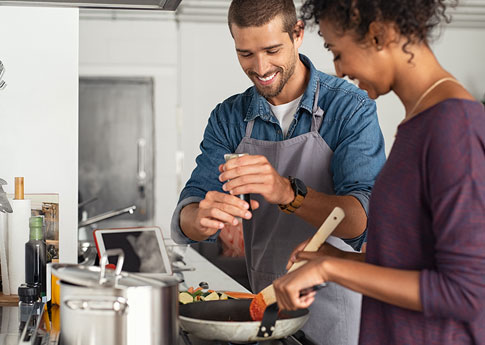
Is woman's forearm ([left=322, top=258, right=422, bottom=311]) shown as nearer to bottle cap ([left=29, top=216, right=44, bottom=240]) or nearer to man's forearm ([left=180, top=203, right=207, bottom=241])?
man's forearm ([left=180, top=203, right=207, bottom=241])

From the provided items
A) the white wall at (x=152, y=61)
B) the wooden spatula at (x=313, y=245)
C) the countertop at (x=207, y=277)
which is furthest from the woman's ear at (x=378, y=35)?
the white wall at (x=152, y=61)

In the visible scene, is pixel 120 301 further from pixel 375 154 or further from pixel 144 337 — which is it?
pixel 375 154

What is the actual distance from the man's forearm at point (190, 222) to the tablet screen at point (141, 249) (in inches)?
16.2

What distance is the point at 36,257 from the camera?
6.26 feet

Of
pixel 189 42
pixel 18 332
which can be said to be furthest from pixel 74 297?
pixel 189 42

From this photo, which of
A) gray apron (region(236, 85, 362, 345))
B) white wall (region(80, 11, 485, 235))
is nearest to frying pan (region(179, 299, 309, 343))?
gray apron (region(236, 85, 362, 345))

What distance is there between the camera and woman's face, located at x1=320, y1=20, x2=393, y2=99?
1.16 metres

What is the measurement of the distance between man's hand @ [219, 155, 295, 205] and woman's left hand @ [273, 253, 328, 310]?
41 cm

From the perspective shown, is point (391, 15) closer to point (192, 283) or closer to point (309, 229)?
point (309, 229)

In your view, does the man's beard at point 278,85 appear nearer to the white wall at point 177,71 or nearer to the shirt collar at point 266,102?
the shirt collar at point 266,102

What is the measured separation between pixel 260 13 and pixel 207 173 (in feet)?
1.83

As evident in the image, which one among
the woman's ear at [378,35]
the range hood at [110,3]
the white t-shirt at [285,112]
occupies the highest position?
the range hood at [110,3]

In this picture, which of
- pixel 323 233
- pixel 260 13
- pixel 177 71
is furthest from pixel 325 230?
pixel 177 71

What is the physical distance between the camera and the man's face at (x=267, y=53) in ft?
6.12
